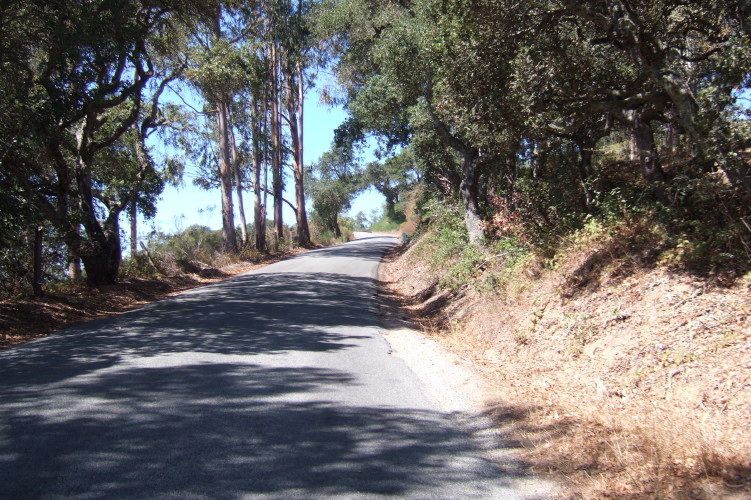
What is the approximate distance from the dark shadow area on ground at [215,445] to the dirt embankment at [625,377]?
854 mm

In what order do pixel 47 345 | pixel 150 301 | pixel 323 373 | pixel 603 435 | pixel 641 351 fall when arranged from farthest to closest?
pixel 150 301 → pixel 47 345 → pixel 323 373 → pixel 641 351 → pixel 603 435

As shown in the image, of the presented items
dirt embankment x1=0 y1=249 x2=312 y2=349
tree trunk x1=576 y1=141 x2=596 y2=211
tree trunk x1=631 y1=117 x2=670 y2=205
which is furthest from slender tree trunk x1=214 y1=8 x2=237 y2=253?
tree trunk x1=631 y1=117 x2=670 y2=205

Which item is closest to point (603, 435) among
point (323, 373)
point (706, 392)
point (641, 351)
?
point (706, 392)

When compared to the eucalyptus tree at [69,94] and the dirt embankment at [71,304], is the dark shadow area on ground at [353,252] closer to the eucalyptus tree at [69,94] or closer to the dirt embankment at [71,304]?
the dirt embankment at [71,304]

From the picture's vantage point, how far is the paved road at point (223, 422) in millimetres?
3777

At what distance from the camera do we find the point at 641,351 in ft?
19.2

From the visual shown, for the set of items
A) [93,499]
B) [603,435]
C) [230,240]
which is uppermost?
[230,240]

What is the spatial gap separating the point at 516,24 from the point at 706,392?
22.3 ft

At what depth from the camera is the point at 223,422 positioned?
483 cm

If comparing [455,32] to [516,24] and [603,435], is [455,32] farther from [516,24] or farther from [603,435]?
[603,435]

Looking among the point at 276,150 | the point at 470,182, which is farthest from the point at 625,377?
the point at 276,150

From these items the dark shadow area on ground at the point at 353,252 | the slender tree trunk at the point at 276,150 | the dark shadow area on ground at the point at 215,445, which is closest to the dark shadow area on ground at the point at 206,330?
the dark shadow area on ground at the point at 215,445

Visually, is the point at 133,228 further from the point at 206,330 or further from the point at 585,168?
the point at 585,168

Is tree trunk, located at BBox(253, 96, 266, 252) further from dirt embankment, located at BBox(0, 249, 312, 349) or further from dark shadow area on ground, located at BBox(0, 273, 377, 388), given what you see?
dark shadow area on ground, located at BBox(0, 273, 377, 388)
